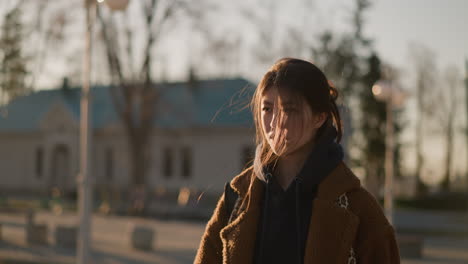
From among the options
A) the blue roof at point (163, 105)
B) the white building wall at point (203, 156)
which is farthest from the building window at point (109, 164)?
the white building wall at point (203, 156)

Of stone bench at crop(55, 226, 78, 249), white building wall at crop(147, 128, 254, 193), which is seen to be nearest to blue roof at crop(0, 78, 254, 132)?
white building wall at crop(147, 128, 254, 193)

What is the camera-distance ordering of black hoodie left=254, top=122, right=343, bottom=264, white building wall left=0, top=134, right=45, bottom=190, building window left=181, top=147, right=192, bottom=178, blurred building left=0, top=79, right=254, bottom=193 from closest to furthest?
1. black hoodie left=254, top=122, right=343, bottom=264
2. blurred building left=0, top=79, right=254, bottom=193
3. building window left=181, top=147, right=192, bottom=178
4. white building wall left=0, top=134, right=45, bottom=190

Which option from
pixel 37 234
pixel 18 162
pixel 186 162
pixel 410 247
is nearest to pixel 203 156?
pixel 186 162

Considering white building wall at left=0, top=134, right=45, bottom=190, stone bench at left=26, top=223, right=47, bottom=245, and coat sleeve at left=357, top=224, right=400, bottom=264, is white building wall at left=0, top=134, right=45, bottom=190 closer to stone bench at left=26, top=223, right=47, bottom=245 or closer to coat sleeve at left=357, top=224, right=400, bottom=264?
stone bench at left=26, top=223, right=47, bottom=245

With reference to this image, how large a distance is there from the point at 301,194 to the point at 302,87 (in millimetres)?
381

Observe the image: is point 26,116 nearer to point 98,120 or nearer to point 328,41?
point 98,120

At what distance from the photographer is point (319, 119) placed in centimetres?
280

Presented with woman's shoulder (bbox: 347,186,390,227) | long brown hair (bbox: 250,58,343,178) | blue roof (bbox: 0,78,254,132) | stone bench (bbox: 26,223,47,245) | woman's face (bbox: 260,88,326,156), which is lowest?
stone bench (bbox: 26,223,47,245)

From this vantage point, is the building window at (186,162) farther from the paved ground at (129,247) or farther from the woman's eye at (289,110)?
the woman's eye at (289,110)

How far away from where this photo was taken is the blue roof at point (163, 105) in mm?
44844

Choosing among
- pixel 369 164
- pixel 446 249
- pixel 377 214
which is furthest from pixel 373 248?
pixel 369 164

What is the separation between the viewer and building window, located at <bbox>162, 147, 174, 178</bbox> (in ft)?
154

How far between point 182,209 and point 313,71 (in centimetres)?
3303

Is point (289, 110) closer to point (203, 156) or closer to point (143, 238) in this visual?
point (143, 238)
